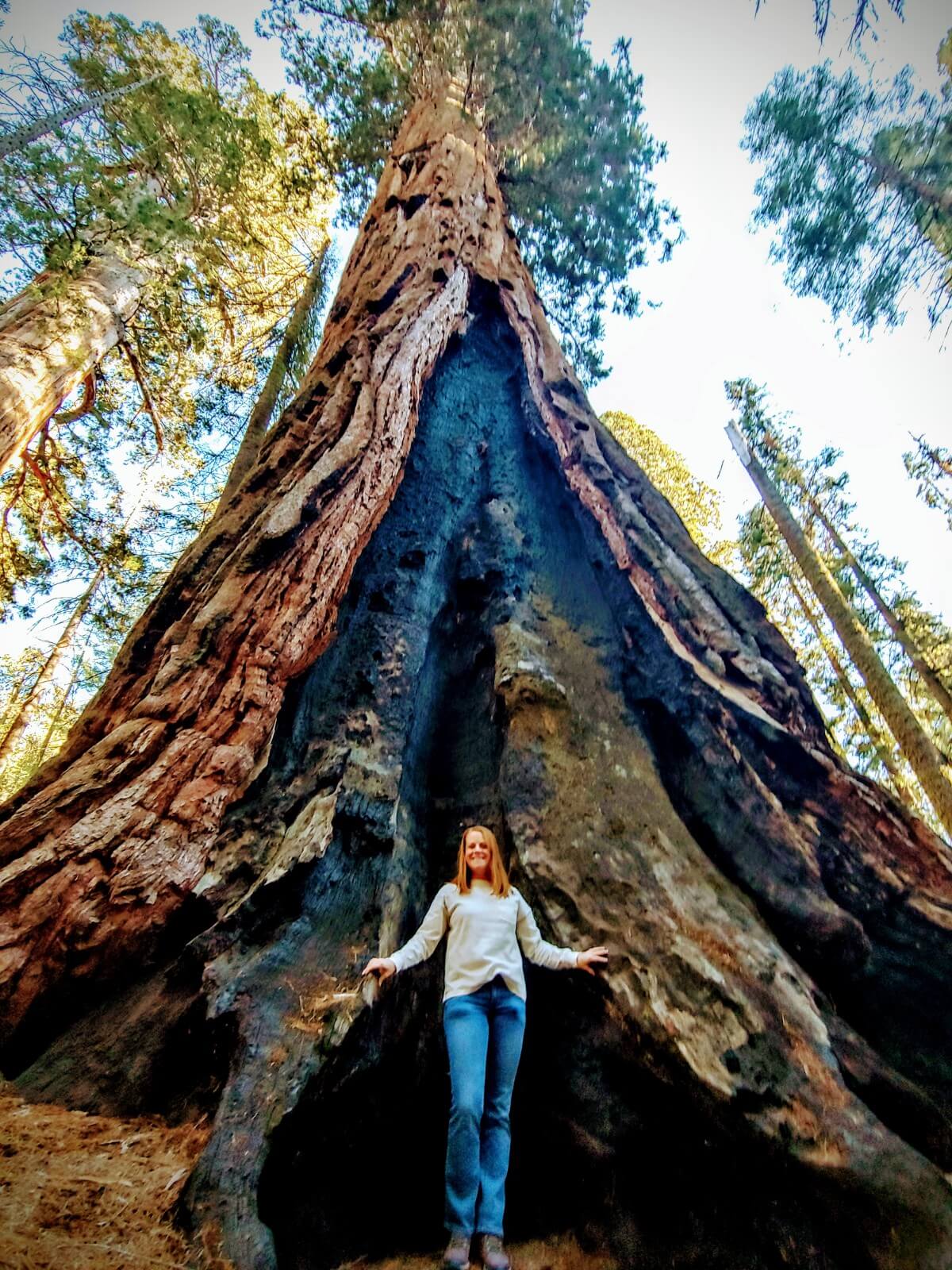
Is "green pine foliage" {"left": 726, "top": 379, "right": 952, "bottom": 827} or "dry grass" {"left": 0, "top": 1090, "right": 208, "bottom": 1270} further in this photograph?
"green pine foliage" {"left": 726, "top": 379, "right": 952, "bottom": 827}

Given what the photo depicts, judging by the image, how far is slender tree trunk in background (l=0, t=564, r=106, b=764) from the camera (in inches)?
320

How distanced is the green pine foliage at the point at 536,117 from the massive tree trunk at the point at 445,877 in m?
6.99

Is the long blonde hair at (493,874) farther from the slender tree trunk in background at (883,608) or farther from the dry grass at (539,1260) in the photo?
the slender tree trunk in background at (883,608)

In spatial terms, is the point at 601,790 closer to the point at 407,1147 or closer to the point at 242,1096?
the point at 407,1147

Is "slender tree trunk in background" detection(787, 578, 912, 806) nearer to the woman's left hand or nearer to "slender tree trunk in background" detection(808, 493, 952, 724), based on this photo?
"slender tree trunk in background" detection(808, 493, 952, 724)

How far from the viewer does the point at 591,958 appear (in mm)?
2646

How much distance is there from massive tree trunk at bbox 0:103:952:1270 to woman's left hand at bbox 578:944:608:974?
→ 0.12 meters

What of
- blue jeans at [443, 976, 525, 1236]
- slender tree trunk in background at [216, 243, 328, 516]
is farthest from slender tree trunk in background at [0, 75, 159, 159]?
blue jeans at [443, 976, 525, 1236]

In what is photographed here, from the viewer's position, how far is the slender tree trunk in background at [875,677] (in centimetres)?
820

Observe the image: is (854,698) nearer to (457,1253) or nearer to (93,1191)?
(457,1253)

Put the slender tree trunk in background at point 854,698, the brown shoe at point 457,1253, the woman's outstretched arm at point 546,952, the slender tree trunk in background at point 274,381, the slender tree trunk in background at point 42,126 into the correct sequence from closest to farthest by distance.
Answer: the brown shoe at point 457,1253
the woman's outstretched arm at point 546,952
the slender tree trunk in background at point 42,126
the slender tree trunk in background at point 274,381
the slender tree trunk in background at point 854,698

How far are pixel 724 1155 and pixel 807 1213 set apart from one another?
1.00 ft

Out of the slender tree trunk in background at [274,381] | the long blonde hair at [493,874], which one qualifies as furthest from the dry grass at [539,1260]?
the slender tree trunk in background at [274,381]

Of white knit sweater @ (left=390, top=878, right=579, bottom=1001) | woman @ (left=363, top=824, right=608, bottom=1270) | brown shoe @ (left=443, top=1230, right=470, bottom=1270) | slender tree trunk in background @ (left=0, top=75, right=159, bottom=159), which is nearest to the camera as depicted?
brown shoe @ (left=443, top=1230, right=470, bottom=1270)
